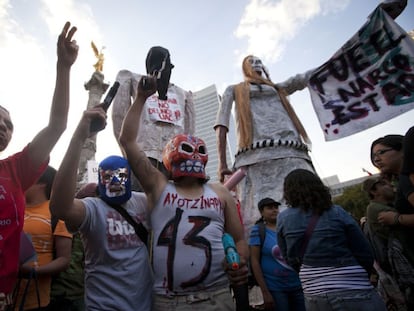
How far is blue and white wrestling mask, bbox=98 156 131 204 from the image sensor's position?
2.18m

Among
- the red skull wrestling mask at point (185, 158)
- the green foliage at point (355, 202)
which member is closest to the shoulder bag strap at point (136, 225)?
the red skull wrestling mask at point (185, 158)

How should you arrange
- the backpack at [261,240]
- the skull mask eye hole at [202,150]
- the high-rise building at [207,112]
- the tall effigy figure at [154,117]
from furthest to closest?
the high-rise building at [207,112], the tall effigy figure at [154,117], the backpack at [261,240], the skull mask eye hole at [202,150]

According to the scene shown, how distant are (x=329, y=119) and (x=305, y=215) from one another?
1950 millimetres

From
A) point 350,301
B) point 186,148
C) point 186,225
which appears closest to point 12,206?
point 186,225

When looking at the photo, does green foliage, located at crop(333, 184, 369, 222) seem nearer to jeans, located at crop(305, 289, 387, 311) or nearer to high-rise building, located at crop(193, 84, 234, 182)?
jeans, located at crop(305, 289, 387, 311)

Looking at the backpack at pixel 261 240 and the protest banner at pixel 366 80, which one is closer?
the backpack at pixel 261 240

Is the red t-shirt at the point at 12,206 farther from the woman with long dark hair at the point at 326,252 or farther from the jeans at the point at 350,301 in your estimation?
the jeans at the point at 350,301

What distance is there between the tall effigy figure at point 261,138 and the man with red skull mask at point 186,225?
1.07 meters

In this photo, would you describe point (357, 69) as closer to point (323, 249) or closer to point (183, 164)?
point (323, 249)

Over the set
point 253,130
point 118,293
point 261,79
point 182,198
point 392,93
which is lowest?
point 118,293

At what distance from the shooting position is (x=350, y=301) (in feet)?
7.00

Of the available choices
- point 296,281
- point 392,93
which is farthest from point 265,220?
point 392,93

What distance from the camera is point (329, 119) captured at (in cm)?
396

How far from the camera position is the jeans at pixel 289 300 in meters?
3.07
